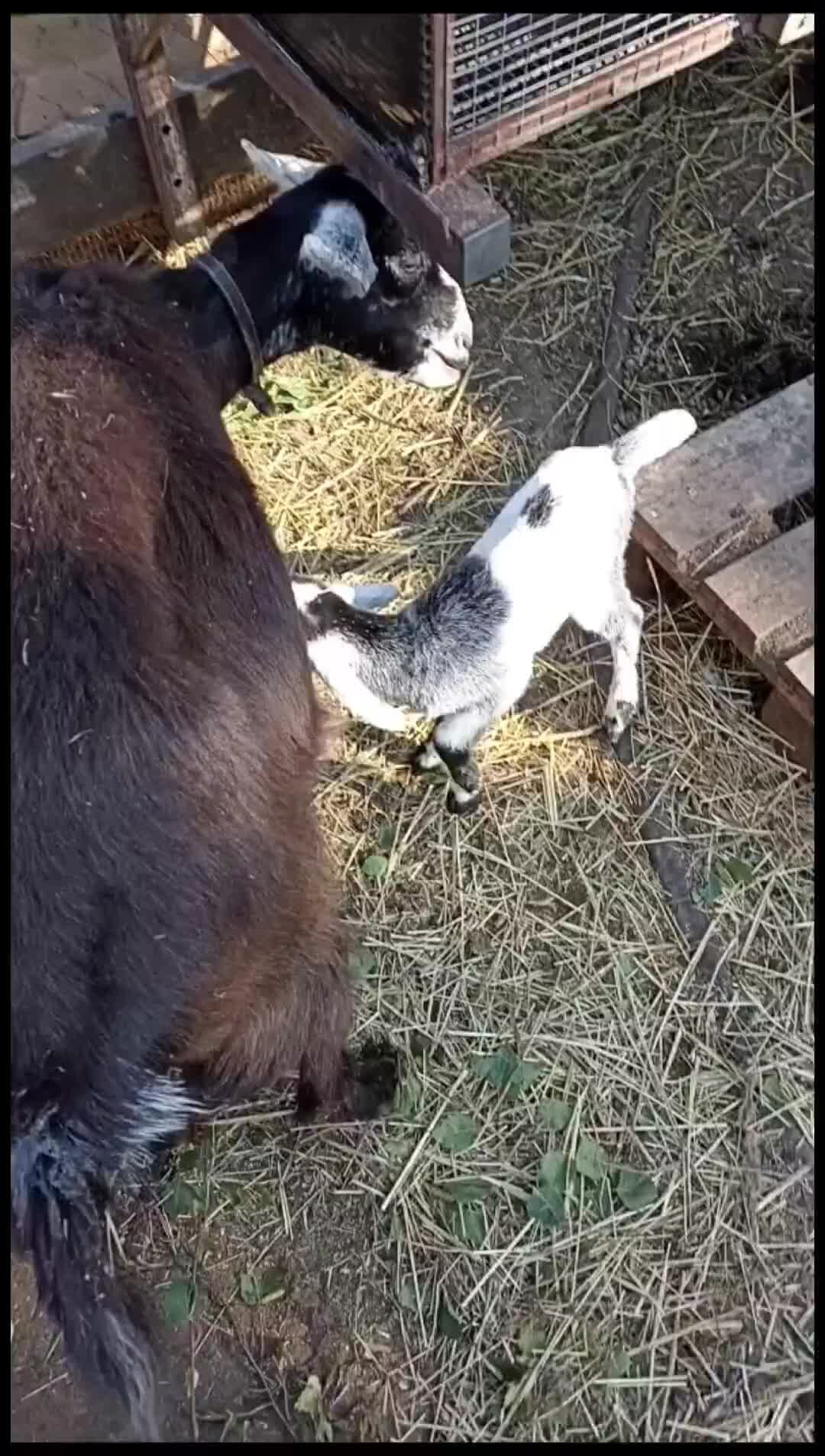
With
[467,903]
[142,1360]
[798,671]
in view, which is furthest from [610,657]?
[142,1360]

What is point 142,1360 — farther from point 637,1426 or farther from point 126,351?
point 126,351

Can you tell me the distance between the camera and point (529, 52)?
2.02 m

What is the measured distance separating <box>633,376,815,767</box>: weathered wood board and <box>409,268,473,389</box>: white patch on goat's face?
0.54 meters

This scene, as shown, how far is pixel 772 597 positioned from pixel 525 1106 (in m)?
1.20

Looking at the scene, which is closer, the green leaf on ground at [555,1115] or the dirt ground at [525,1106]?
the dirt ground at [525,1106]

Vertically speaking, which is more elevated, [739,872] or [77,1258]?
[77,1258]

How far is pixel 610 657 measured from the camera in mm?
2881

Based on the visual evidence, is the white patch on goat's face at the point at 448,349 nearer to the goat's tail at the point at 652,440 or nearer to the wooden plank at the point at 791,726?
the goat's tail at the point at 652,440

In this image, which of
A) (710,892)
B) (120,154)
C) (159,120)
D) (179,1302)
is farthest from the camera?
(120,154)

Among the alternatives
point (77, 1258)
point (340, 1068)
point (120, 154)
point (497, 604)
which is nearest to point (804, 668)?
point (497, 604)

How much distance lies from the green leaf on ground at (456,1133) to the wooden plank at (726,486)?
49.9 inches

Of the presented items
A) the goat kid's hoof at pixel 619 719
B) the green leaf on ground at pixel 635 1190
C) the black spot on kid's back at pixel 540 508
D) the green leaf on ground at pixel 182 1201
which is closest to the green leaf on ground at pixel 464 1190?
the green leaf on ground at pixel 635 1190

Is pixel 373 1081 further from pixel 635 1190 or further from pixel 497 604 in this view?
pixel 497 604

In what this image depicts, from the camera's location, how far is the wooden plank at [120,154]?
325cm
